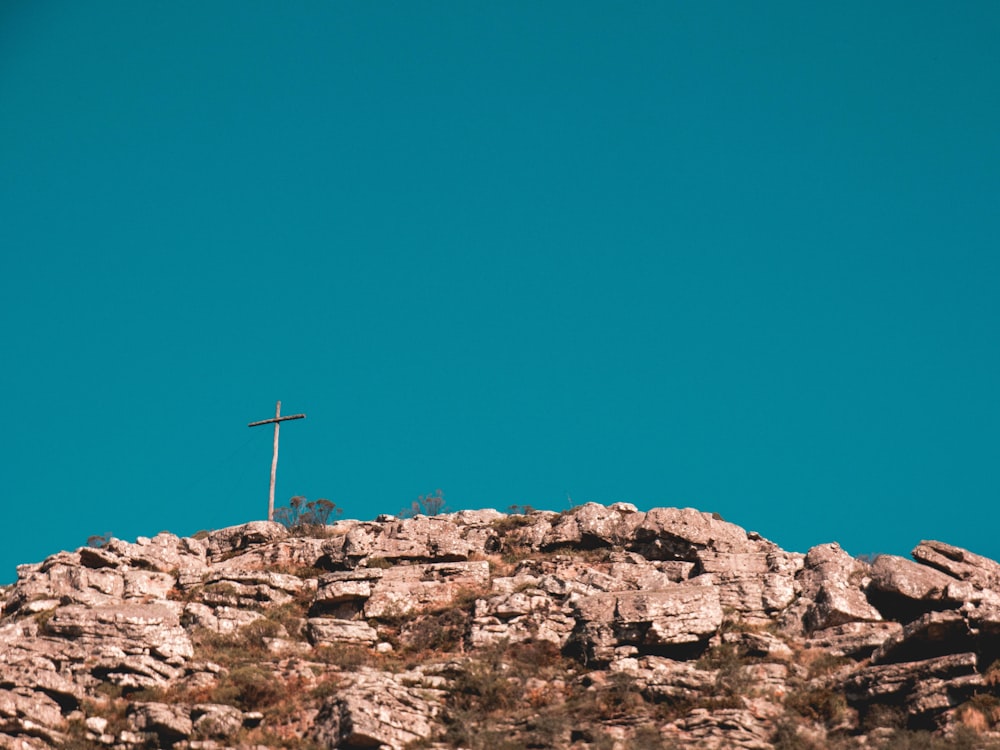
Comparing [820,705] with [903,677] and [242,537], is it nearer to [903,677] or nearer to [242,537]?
[903,677]

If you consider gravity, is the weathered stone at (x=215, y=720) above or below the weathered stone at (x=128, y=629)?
below

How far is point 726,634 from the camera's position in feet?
112

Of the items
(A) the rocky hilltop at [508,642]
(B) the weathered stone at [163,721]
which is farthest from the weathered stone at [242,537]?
(B) the weathered stone at [163,721]

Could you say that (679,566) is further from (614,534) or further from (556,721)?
(556,721)

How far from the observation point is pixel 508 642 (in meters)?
35.3

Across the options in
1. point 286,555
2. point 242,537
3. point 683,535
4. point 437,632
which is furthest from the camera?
point 242,537

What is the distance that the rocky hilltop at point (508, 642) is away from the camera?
96.6 ft

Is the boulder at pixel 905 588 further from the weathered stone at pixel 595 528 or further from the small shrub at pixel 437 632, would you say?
the small shrub at pixel 437 632

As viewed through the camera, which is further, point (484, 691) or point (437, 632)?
point (437, 632)

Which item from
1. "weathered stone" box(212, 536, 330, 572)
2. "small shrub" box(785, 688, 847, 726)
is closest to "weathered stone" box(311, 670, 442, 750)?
"small shrub" box(785, 688, 847, 726)

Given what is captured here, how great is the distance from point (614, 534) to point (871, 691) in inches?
556

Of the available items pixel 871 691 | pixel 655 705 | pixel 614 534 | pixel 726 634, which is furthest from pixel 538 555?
pixel 871 691

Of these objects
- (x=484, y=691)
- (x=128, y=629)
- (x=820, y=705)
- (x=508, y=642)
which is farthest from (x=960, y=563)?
(x=128, y=629)

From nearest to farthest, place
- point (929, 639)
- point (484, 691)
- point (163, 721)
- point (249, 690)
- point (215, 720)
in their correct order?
point (163, 721)
point (215, 720)
point (929, 639)
point (249, 690)
point (484, 691)
